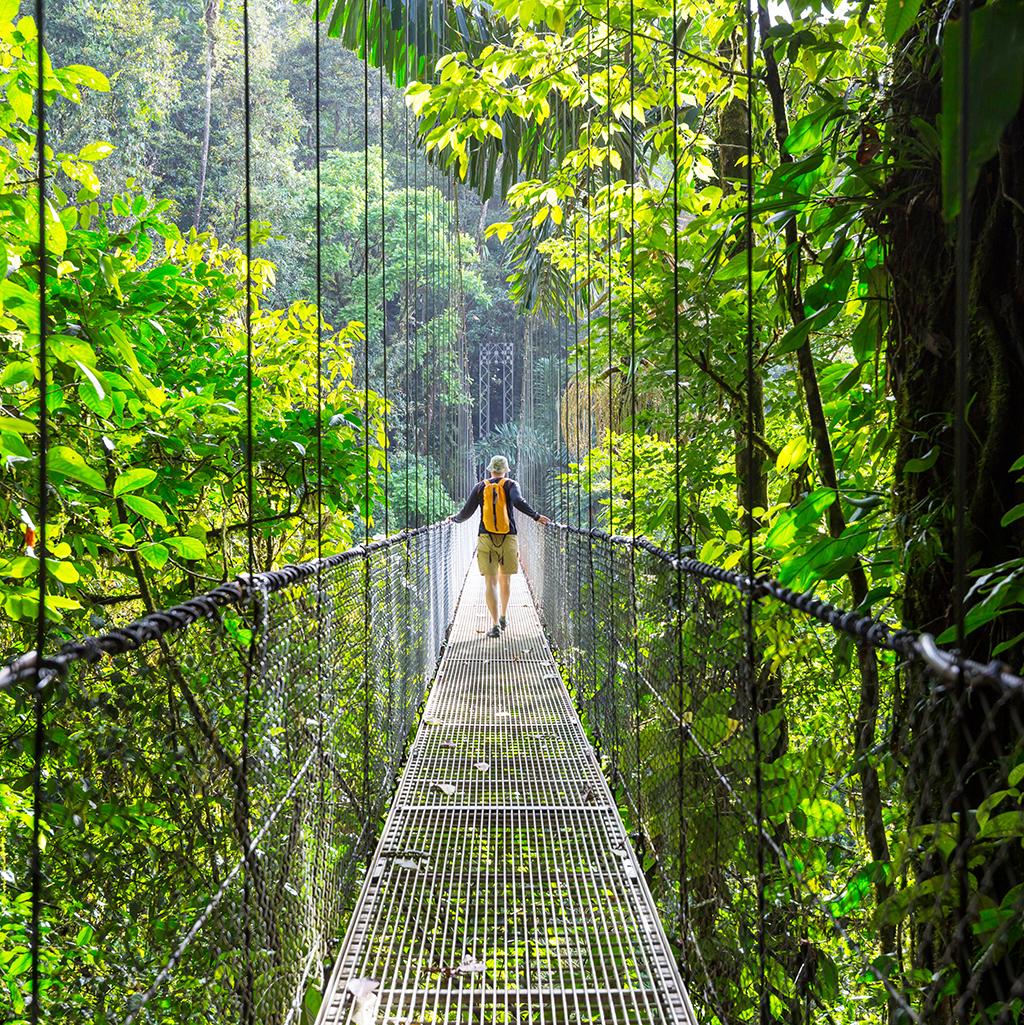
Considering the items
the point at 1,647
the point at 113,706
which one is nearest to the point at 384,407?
the point at 1,647

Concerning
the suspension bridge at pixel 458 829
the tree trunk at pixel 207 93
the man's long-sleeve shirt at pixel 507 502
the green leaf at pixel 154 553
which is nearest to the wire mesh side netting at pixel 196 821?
the suspension bridge at pixel 458 829

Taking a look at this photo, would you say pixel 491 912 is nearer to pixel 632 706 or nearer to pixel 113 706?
pixel 632 706

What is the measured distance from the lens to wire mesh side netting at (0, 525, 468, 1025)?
3.54 feet

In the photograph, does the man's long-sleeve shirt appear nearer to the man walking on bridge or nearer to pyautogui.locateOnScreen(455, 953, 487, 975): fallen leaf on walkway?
the man walking on bridge

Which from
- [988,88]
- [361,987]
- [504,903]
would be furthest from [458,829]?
[988,88]

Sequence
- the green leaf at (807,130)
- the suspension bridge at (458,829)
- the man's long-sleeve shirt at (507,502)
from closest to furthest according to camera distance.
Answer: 1. the suspension bridge at (458,829)
2. the green leaf at (807,130)
3. the man's long-sleeve shirt at (507,502)

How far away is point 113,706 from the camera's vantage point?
1.11 metres

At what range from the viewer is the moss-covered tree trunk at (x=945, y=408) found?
95 centimetres

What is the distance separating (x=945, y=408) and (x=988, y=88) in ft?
2.55

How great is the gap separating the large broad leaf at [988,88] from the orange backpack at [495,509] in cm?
451

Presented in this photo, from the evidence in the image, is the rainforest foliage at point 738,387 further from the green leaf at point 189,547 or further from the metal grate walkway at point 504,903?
the metal grate walkway at point 504,903

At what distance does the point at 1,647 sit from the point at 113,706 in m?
0.65

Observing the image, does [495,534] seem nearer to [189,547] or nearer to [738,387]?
[738,387]

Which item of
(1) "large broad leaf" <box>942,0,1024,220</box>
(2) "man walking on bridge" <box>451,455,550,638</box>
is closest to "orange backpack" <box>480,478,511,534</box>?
(2) "man walking on bridge" <box>451,455,550,638</box>
